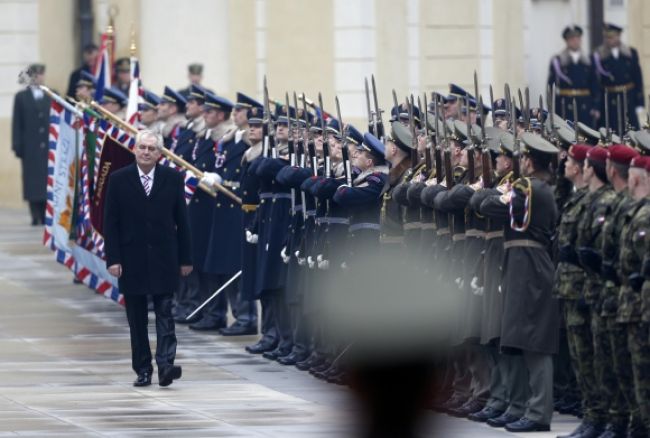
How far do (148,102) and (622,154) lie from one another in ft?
29.4

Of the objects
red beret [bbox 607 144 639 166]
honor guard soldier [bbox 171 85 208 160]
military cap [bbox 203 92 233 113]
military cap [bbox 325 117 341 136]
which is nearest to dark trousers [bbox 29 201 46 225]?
honor guard soldier [bbox 171 85 208 160]

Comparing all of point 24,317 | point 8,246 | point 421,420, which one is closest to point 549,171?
point 421,420

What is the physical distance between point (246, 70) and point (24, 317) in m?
8.54

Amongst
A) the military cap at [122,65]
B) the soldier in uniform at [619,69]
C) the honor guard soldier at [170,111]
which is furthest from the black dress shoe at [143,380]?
the soldier in uniform at [619,69]

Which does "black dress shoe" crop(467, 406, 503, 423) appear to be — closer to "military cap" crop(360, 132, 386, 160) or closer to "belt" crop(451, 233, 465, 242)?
"belt" crop(451, 233, 465, 242)

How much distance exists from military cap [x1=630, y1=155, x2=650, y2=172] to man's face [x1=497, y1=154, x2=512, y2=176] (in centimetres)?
140

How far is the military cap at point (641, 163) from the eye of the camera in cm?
1294

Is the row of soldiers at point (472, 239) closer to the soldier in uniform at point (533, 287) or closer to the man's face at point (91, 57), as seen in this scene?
the soldier in uniform at point (533, 287)

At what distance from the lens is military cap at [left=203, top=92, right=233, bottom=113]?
769 inches

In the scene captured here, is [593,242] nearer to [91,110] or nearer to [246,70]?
[91,110]

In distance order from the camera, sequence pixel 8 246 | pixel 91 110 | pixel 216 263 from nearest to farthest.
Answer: pixel 216 263 < pixel 91 110 < pixel 8 246

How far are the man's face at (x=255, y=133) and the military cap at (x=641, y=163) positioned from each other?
5890mm

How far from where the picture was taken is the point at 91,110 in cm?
2089

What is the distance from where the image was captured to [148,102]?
21.5 meters
